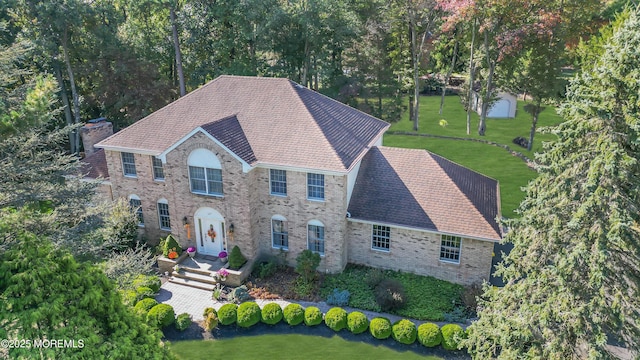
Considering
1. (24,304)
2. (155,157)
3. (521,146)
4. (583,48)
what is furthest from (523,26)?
(24,304)

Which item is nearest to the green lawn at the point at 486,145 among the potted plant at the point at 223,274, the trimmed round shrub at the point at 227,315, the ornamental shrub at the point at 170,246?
the potted plant at the point at 223,274

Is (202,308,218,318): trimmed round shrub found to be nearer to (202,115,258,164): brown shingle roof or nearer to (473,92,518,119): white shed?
(202,115,258,164): brown shingle roof

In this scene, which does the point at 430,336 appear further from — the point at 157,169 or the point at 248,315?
the point at 157,169

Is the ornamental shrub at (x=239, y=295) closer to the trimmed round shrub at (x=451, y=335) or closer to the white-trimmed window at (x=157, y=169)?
the white-trimmed window at (x=157, y=169)

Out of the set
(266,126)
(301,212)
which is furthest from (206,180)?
(301,212)

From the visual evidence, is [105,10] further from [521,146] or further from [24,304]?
[521,146]

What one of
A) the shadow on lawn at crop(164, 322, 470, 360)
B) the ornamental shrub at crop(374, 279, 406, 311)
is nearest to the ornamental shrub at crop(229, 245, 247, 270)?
the shadow on lawn at crop(164, 322, 470, 360)
